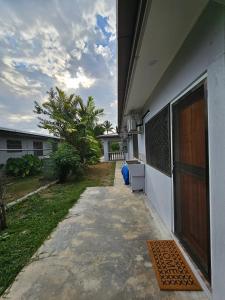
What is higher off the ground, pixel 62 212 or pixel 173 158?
pixel 173 158

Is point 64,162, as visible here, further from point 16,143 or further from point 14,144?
point 16,143

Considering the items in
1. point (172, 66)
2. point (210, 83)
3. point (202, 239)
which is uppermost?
point (172, 66)

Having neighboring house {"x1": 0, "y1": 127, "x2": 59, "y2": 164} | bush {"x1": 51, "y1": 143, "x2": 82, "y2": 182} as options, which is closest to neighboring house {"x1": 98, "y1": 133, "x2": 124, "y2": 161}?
neighboring house {"x1": 0, "y1": 127, "x2": 59, "y2": 164}

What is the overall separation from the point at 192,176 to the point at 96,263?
1.76 meters

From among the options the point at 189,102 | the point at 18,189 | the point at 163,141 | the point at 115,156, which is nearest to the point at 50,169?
the point at 18,189

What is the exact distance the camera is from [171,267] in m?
2.09

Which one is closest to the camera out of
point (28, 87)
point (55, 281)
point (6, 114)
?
point (55, 281)

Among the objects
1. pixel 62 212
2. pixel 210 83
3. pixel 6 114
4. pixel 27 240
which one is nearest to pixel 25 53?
pixel 62 212

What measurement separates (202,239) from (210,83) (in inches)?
68.9

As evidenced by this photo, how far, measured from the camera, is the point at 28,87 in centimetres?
1127

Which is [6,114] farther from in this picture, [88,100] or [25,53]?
[25,53]

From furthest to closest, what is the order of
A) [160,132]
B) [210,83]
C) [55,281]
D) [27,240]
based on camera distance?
1. [160,132]
2. [27,240]
3. [55,281]
4. [210,83]

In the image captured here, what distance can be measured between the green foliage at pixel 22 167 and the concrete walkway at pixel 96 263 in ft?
24.5

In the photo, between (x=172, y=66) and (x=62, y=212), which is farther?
(x=62, y=212)
